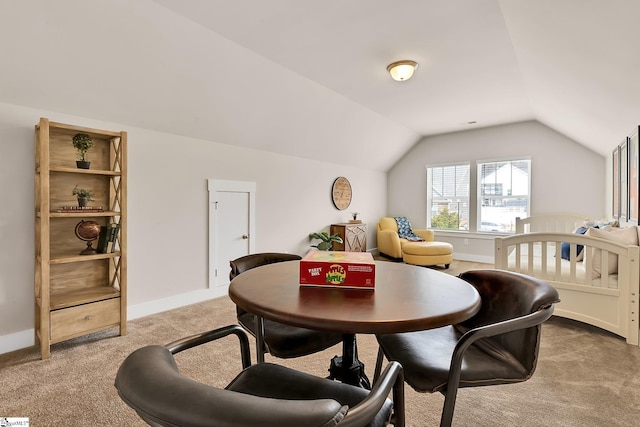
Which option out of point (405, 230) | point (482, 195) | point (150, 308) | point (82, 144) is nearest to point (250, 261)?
point (82, 144)

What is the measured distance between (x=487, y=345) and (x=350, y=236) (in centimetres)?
427

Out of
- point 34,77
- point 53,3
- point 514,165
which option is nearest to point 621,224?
point 514,165

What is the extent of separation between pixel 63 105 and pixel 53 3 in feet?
2.87

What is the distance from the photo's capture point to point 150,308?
3.25 meters

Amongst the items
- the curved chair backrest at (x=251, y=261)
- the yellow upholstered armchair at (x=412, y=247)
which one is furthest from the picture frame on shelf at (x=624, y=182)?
the curved chair backrest at (x=251, y=261)

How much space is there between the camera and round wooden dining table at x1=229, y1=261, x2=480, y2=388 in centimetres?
92

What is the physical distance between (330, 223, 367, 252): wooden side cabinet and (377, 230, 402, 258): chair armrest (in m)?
0.37

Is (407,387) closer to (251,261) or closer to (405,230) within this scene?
(251,261)

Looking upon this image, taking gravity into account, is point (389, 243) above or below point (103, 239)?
below

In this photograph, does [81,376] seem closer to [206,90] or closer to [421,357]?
[421,357]

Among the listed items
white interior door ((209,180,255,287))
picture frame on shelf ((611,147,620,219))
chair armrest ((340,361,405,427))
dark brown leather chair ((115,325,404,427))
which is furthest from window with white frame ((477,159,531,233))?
dark brown leather chair ((115,325,404,427))

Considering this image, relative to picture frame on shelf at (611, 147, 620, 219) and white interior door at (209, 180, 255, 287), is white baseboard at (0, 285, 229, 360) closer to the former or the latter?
white interior door at (209, 180, 255, 287)

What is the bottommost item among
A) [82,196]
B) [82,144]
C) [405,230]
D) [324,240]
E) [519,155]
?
[324,240]

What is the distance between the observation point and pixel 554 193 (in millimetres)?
5469
